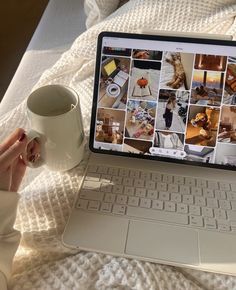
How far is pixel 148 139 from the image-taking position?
70cm

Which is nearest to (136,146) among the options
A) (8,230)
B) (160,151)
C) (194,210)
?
(160,151)

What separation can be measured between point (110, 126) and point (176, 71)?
14 cm

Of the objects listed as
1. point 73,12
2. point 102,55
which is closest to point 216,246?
point 102,55

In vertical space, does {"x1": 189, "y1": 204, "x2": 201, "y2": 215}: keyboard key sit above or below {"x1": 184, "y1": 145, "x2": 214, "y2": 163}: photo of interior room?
below

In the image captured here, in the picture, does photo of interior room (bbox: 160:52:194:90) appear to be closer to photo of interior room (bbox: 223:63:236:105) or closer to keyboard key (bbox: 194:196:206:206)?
photo of interior room (bbox: 223:63:236:105)

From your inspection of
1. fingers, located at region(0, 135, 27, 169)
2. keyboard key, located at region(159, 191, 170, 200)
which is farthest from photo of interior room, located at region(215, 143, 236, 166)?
fingers, located at region(0, 135, 27, 169)

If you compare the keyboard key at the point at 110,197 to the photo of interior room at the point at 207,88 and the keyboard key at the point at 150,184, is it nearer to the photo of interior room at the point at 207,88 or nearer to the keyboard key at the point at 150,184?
the keyboard key at the point at 150,184

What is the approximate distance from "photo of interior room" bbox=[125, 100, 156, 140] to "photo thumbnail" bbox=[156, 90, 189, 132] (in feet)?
0.04

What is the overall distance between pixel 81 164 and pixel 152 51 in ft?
0.72

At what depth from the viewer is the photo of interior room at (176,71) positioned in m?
0.66

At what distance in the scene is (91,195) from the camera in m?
0.66

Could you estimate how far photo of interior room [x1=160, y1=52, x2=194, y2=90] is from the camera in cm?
66

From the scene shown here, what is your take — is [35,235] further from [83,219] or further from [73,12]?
[73,12]

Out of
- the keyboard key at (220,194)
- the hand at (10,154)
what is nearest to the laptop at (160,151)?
the keyboard key at (220,194)
